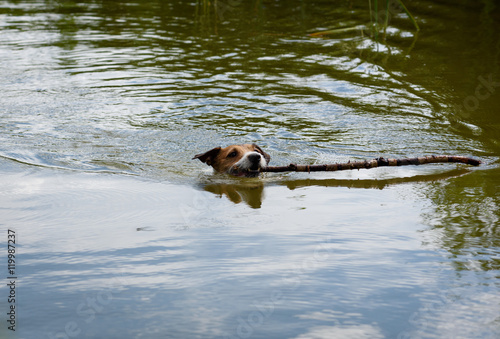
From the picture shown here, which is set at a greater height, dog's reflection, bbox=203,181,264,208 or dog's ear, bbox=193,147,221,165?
dog's ear, bbox=193,147,221,165

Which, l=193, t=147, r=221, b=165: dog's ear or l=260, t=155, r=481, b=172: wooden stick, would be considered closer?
l=260, t=155, r=481, b=172: wooden stick

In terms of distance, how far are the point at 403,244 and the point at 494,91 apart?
19.9 feet

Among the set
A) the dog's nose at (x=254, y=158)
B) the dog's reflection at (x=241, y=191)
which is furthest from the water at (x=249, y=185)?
the dog's nose at (x=254, y=158)

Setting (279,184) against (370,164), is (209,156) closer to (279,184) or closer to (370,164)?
(279,184)

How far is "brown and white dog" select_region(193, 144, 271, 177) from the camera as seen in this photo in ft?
22.5

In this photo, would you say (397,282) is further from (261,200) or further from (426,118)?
(426,118)

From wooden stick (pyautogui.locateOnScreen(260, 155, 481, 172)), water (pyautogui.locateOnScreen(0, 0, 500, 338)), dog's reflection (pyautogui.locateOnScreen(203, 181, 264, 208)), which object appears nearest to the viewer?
water (pyautogui.locateOnScreen(0, 0, 500, 338))

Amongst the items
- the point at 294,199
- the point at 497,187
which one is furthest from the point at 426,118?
the point at 294,199

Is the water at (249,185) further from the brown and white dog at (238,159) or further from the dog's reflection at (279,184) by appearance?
the brown and white dog at (238,159)

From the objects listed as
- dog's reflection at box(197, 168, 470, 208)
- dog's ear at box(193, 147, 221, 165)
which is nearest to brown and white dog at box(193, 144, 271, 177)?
dog's ear at box(193, 147, 221, 165)

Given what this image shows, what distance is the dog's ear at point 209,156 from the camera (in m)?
7.27

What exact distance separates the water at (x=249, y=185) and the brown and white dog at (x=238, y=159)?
19 cm

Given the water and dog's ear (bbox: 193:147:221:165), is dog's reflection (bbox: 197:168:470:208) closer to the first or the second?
the water

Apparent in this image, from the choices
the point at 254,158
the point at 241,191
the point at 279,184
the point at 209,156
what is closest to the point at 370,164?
the point at 279,184
